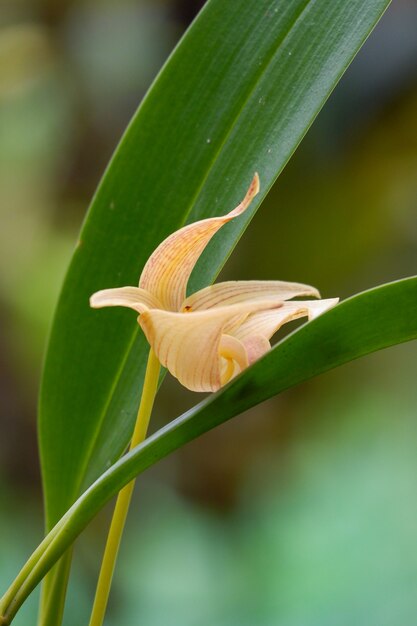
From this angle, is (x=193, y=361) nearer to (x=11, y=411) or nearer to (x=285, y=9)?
(x=285, y=9)

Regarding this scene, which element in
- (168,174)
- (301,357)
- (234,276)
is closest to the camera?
(301,357)

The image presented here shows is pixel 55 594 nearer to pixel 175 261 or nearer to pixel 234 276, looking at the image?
A: pixel 175 261

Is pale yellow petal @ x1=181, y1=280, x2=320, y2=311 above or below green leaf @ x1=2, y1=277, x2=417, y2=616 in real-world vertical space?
above

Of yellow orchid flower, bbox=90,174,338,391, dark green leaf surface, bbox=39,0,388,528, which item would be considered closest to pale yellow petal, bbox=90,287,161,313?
yellow orchid flower, bbox=90,174,338,391

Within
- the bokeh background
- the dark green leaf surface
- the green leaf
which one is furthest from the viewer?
the bokeh background

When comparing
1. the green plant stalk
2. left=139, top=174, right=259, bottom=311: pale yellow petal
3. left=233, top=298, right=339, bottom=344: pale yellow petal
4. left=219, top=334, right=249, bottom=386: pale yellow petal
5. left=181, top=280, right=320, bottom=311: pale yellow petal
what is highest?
left=139, top=174, right=259, bottom=311: pale yellow petal

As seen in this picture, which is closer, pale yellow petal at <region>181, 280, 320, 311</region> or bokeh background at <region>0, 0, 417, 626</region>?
pale yellow petal at <region>181, 280, 320, 311</region>

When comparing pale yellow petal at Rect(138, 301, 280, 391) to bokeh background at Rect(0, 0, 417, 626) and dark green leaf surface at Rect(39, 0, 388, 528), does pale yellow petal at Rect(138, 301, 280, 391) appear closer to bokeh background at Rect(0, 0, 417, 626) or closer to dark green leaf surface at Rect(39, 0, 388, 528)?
dark green leaf surface at Rect(39, 0, 388, 528)

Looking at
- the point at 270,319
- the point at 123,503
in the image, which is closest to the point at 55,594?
the point at 123,503
